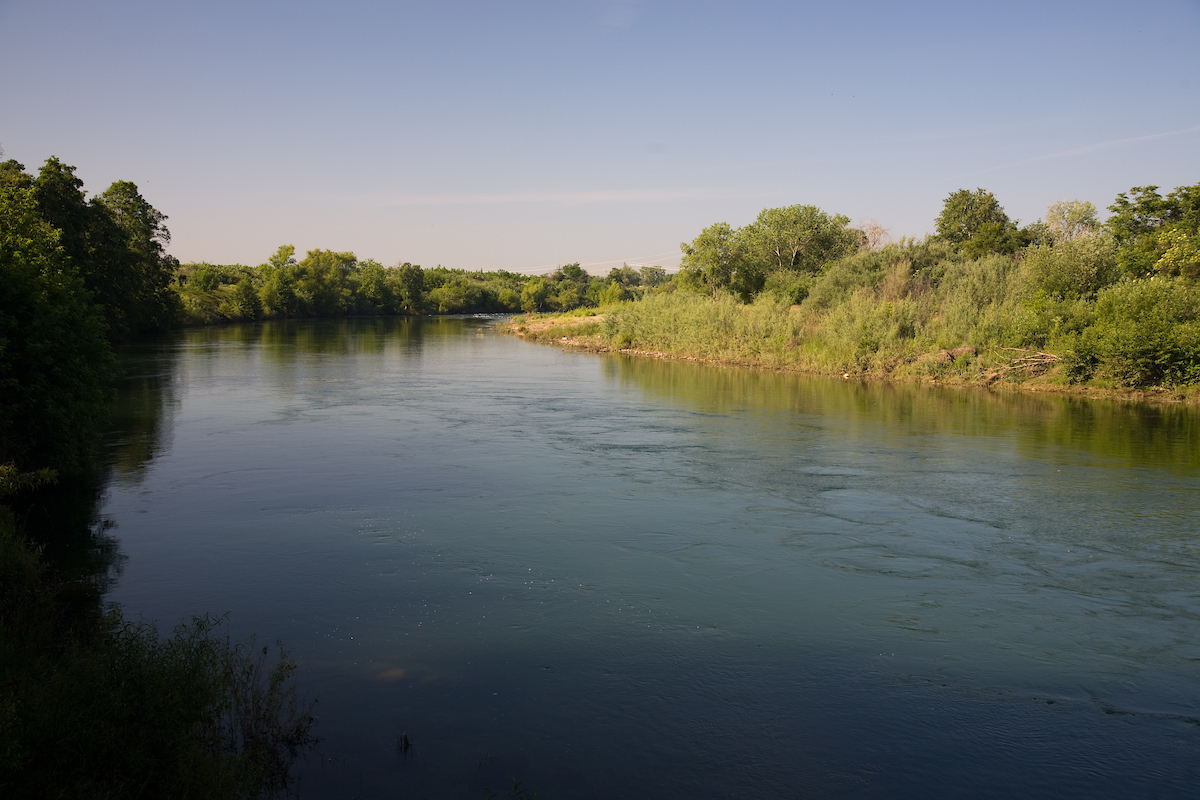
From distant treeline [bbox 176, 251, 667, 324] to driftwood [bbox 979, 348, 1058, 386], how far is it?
41.9 metres

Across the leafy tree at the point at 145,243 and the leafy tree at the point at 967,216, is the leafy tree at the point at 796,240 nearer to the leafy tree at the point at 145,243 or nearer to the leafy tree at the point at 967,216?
the leafy tree at the point at 967,216

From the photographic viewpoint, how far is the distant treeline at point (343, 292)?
238 ft

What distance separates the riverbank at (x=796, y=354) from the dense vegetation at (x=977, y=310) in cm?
7

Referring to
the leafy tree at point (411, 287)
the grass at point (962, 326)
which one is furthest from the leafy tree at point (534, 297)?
the grass at point (962, 326)

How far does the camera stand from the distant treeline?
7269 cm

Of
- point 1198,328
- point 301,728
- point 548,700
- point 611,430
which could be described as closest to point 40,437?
point 301,728

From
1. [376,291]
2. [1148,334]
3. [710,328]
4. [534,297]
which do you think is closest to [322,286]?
[376,291]

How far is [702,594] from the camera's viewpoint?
30.8 feet

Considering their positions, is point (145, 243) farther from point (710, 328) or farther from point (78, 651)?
point (78, 651)

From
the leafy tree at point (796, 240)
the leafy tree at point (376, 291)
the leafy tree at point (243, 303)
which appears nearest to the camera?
the leafy tree at point (796, 240)

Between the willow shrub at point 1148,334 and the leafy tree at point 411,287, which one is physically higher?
the leafy tree at point 411,287

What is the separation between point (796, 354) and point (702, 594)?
27234mm

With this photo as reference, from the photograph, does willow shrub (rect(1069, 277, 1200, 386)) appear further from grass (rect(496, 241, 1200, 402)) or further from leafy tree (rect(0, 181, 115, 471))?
leafy tree (rect(0, 181, 115, 471))

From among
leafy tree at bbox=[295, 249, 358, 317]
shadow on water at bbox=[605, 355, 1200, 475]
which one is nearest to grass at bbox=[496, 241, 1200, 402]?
shadow on water at bbox=[605, 355, 1200, 475]
